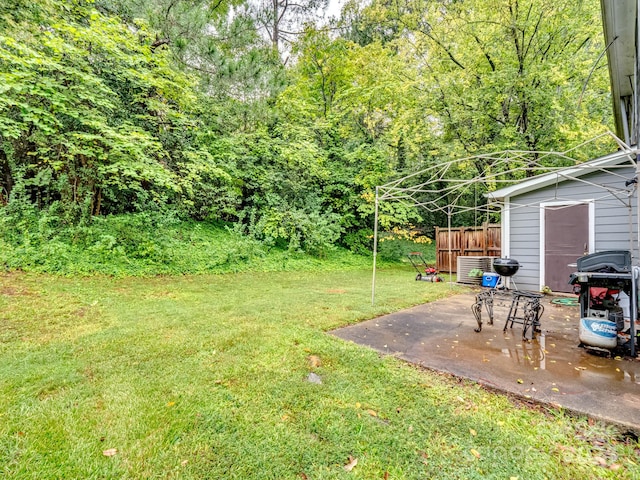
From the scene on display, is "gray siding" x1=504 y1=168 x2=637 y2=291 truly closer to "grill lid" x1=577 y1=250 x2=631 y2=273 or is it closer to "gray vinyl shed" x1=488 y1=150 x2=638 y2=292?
"gray vinyl shed" x1=488 y1=150 x2=638 y2=292

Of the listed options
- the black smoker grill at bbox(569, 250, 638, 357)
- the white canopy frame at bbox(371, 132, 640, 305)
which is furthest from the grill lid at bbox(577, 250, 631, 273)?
the white canopy frame at bbox(371, 132, 640, 305)

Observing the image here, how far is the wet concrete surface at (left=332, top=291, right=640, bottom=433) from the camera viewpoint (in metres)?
2.26

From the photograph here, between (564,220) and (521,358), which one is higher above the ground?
(564,220)

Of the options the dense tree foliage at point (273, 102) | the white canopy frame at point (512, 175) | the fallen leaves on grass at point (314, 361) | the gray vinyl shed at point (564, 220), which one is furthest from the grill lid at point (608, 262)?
the fallen leaves on grass at point (314, 361)

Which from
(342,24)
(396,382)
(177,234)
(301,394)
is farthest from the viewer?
(342,24)

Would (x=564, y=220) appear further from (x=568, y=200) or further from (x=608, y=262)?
(x=608, y=262)

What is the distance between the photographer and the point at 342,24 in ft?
42.1

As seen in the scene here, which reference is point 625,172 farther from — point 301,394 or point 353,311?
point 301,394

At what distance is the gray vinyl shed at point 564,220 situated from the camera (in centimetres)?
562

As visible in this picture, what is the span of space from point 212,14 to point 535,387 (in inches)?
410

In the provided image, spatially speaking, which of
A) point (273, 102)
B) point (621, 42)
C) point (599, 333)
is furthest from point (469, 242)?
point (273, 102)

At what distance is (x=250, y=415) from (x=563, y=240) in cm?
691

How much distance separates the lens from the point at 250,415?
2021 mm

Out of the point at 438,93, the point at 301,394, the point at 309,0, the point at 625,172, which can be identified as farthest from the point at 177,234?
the point at 309,0
